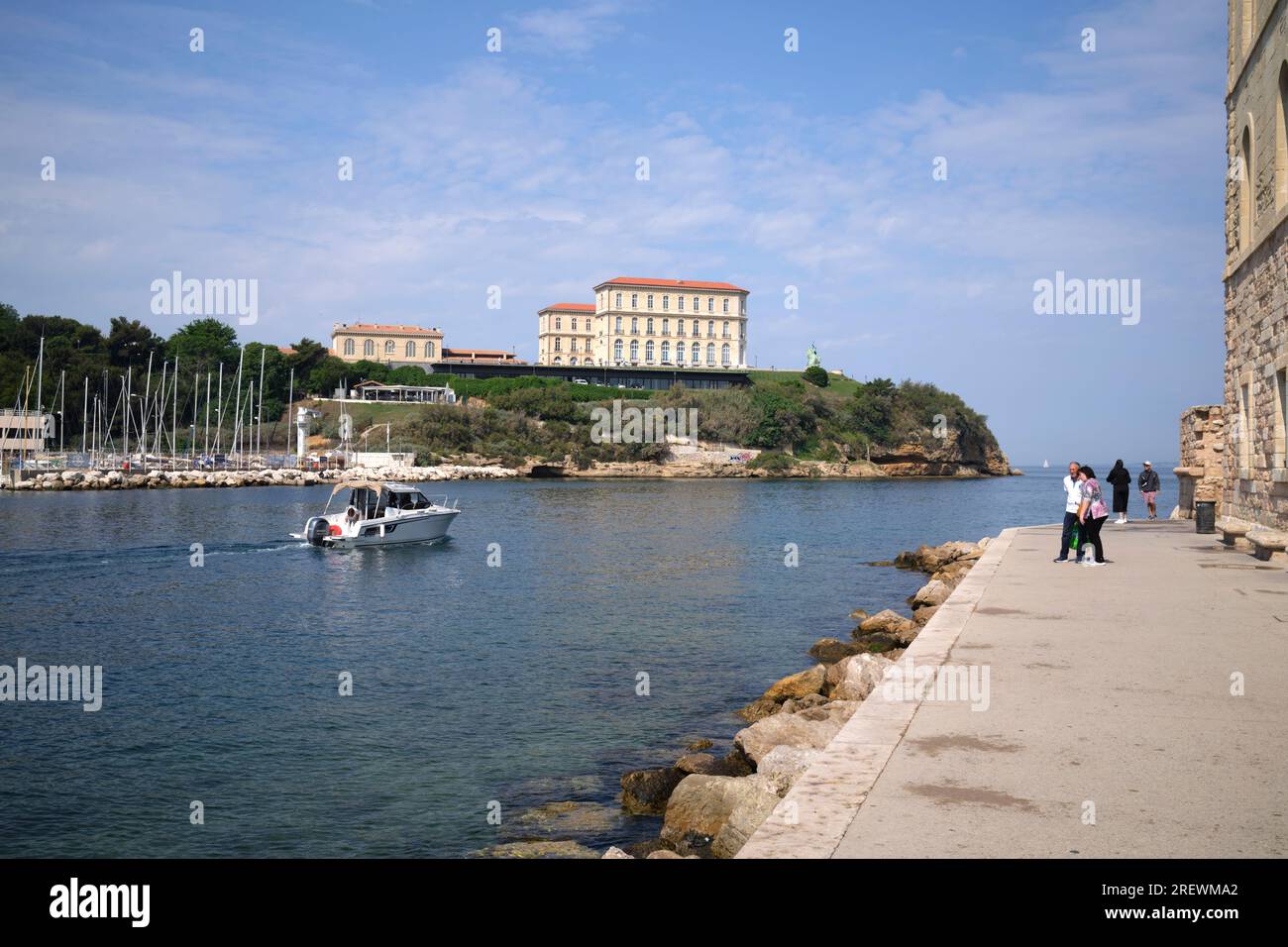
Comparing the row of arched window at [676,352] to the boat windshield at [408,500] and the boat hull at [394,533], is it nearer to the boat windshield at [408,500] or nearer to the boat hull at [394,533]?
the boat windshield at [408,500]

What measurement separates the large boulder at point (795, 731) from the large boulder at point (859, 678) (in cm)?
93

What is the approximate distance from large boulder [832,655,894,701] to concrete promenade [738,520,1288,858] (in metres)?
0.85

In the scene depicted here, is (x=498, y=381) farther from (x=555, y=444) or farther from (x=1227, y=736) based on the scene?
(x=1227, y=736)

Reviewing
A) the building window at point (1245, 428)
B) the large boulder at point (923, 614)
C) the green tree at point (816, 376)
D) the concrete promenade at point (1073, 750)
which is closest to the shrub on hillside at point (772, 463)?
the green tree at point (816, 376)

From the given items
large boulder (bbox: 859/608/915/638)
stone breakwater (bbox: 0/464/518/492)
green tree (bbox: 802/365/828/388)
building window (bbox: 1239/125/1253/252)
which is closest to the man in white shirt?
large boulder (bbox: 859/608/915/638)

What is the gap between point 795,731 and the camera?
1044 centimetres

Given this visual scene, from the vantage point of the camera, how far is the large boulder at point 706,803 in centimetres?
823

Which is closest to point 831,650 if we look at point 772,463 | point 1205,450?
point 1205,450

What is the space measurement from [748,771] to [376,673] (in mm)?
8977

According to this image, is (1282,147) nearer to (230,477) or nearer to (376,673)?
(376,673)

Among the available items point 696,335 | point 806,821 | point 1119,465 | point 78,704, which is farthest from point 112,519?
point 696,335

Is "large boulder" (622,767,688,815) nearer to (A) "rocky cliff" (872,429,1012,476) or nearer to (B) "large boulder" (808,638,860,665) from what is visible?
(B) "large boulder" (808,638,860,665)

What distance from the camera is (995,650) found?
426 inches

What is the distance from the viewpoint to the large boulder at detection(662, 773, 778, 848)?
8234mm
